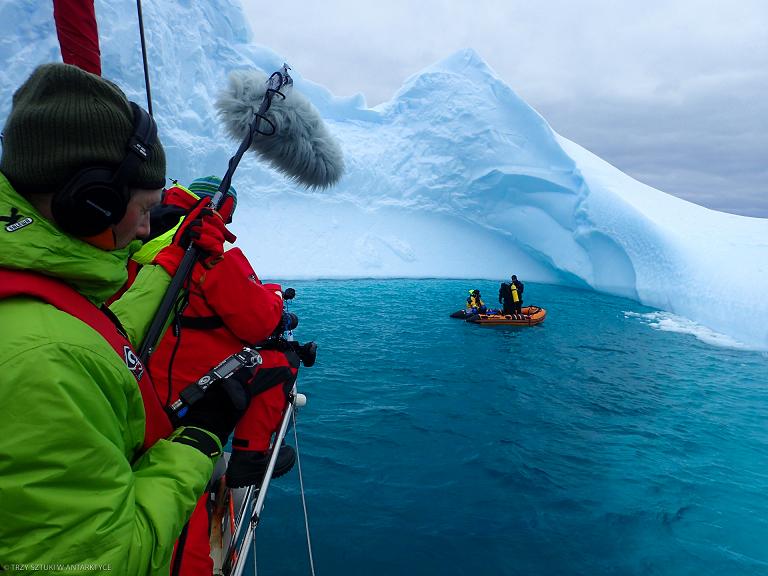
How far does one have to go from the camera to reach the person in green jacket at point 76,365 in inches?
24.9

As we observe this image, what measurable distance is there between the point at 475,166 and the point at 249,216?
11.0m

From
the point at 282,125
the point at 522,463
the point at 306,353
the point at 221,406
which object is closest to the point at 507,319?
the point at 522,463

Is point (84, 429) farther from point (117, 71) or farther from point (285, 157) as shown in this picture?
point (117, 71)

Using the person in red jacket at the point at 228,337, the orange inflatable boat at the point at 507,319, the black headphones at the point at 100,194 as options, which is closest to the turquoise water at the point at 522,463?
the person in red jacket at the point at 228,337

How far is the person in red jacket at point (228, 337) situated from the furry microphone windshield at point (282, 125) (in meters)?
0.60

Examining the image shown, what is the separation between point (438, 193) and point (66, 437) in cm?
2275

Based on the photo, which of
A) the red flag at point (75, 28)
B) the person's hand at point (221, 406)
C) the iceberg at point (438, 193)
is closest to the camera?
the person's hand at point (221, 406)

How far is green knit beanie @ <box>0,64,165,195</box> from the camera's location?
0.75 metres

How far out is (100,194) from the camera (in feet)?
2.57

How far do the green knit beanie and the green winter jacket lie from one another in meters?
0.05

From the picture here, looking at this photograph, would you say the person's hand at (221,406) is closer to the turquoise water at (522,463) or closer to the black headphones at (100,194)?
the black headphones at (100,194)

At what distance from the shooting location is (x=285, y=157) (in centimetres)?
264

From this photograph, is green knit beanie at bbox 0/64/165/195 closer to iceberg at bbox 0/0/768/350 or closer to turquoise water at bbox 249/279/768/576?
turquoise water at bbox 249/279/768/576

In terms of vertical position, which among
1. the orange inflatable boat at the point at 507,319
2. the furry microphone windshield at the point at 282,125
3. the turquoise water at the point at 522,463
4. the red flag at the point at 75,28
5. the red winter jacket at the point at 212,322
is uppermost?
the red flag at the point at 75,28
